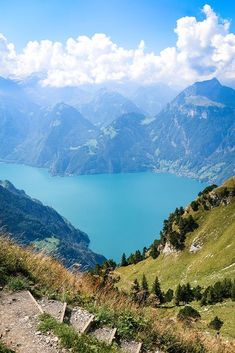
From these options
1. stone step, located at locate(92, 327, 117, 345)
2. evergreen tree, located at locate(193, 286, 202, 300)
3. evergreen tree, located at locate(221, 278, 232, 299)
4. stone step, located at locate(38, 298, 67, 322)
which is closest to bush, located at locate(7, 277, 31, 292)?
stone step, located at locate(38, 298, 67, 322)

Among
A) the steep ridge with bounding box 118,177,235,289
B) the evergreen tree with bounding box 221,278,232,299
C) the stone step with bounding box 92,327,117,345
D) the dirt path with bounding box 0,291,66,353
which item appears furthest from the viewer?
the steep ridge with bounding box 118,177,235,289

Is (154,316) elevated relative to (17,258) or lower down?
lower down

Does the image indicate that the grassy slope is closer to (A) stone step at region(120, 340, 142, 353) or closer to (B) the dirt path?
(A) stone step at region(120, 340, 142, 353)

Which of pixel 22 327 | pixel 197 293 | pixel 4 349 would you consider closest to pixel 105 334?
pixel 22 327

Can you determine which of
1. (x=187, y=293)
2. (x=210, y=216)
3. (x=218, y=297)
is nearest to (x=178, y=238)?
(x=210, y=216)

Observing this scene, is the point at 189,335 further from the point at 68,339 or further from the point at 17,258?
the point at 17,258

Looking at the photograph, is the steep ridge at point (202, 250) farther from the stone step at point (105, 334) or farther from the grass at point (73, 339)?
the grass at point (73, 339)
